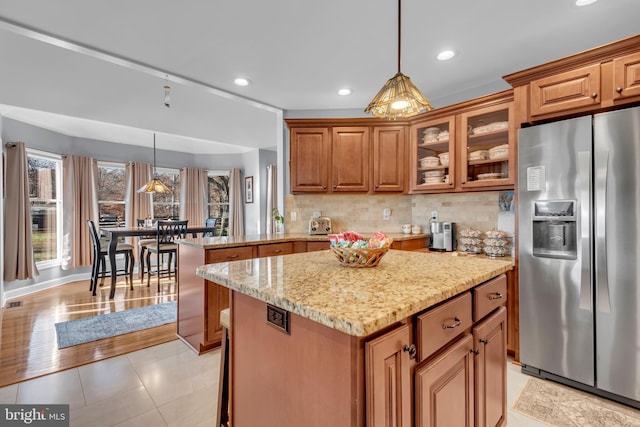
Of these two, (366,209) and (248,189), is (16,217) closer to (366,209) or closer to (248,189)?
(248,189)

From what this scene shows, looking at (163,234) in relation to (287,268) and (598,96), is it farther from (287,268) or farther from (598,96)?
(598,96)

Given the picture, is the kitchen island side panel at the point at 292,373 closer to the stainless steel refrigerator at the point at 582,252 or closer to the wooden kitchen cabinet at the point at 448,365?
the wooden kitchen cabinet at the point at 448,365

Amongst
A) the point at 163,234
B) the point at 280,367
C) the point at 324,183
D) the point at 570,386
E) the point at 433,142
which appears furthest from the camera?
the point at 163,234

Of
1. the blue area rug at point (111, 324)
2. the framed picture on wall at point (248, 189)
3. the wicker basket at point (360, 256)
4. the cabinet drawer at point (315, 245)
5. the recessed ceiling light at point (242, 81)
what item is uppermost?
the recessed ceiling light at point (242, 81)

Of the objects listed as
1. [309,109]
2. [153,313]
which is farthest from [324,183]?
[153,313]

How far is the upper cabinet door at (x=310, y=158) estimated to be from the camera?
348 centimetres

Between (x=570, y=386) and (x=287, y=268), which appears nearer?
(x=287, y=268)

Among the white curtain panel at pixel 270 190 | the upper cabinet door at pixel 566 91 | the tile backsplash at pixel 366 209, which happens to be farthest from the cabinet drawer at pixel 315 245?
the white curtain panel at pixel 270 190

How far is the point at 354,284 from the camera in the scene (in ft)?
3.66

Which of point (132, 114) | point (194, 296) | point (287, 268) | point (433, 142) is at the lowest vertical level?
point (194, 296)

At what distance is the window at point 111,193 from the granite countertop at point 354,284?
5.51 metres

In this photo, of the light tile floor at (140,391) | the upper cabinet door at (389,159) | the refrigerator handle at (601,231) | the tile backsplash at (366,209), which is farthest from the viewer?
the tile backsplash at (366,209)

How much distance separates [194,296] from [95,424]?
1.06 metres

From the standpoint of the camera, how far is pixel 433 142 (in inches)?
125
